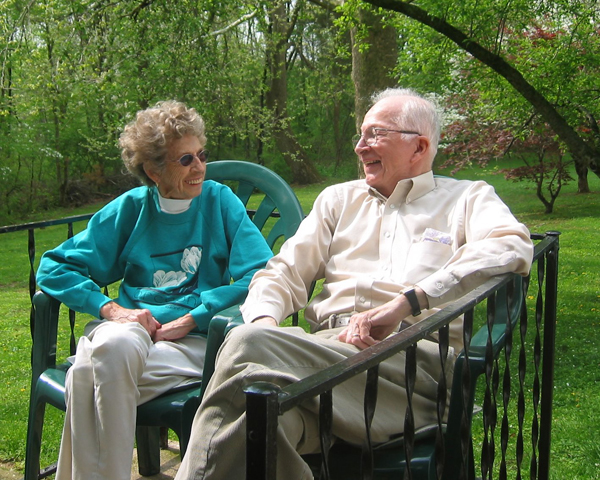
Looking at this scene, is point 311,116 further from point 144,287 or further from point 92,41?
point 144,287

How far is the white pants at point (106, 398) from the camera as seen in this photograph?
6.55 feet

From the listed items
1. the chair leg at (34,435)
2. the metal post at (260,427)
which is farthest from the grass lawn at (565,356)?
the metal post at (260,427)

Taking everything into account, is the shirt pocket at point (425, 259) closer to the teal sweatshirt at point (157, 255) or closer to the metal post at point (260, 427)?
the teal sweatshirt at point (157, 255)

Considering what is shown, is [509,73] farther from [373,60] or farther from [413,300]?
[413,300]

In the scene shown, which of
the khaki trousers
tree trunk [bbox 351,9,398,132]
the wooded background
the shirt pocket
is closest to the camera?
the khaki trousers

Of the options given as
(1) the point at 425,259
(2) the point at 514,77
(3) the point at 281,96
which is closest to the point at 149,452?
(1) the point at 425,259

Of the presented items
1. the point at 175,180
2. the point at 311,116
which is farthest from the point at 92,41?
the point at 311,116

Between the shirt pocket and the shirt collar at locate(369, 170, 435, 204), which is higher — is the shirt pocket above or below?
below

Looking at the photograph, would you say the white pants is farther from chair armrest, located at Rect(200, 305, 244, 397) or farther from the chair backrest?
the chair backrest

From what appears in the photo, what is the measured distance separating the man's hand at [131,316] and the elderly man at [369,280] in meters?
0.39

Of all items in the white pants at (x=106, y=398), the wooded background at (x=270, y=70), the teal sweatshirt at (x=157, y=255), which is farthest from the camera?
the wooded background at (x=270, y=70)

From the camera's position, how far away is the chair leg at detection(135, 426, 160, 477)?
2877 millimetres

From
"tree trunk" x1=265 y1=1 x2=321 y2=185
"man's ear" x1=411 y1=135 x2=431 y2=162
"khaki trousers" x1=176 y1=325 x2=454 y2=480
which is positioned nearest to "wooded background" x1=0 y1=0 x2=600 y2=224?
"tree trunk" x1=265 y1=1 x2=321 y2=185

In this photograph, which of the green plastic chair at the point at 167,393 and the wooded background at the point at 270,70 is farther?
the wooded background at the point at 270,70
